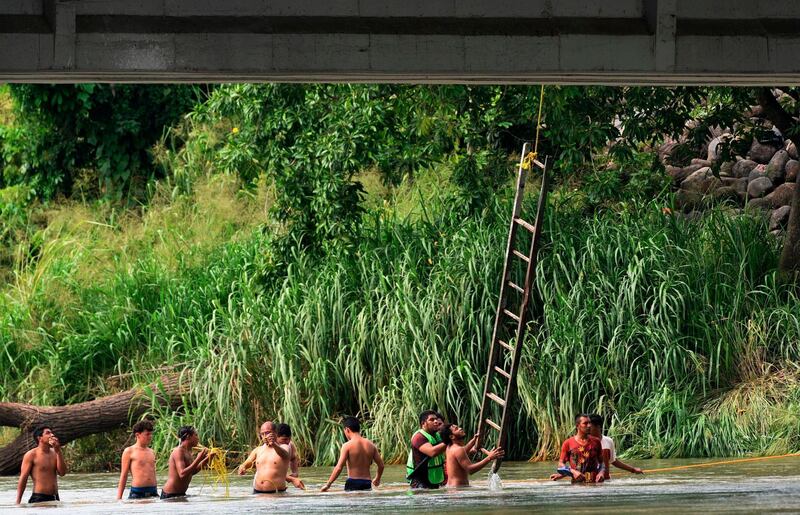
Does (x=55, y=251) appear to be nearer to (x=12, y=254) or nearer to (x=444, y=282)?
(x=12, y=254)

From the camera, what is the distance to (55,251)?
92.0ft

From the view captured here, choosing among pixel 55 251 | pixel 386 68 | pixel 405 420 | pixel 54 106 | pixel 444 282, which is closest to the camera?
pixel 386 68

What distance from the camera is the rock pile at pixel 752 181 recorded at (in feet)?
85.2

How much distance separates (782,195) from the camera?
26.0 m

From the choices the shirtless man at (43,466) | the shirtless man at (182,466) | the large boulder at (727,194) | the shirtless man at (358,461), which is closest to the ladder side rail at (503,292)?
the shirtless man at (358,461)

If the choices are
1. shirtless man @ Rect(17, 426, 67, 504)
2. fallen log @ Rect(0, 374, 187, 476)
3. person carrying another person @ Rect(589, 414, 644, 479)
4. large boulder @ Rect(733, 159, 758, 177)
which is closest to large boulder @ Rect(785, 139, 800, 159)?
large boulder @ Rect(733, 159, 758, 177)

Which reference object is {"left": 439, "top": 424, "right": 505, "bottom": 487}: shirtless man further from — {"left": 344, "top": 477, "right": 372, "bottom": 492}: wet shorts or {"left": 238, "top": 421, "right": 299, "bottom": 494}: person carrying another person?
{"left": 238, "top": 421, "right": 299, "bottom": 494}: person carrying another person

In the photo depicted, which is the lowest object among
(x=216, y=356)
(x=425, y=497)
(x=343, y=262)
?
(x=425, y=497)

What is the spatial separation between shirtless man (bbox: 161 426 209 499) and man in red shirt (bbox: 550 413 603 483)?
3899 mm

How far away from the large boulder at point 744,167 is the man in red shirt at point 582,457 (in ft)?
41.3

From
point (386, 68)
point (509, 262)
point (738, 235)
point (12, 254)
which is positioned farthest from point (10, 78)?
point (12, 254)

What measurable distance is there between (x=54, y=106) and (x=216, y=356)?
1315 cm

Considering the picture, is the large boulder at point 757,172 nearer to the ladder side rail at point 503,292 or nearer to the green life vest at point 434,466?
the ladder side rail at point 503,292

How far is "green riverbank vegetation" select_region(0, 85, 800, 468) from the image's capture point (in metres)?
19.6
